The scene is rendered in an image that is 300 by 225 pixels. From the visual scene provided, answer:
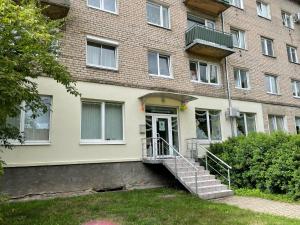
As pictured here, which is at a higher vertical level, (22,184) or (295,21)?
(295,21)

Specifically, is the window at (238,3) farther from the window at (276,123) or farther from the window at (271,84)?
the window at (276,123)

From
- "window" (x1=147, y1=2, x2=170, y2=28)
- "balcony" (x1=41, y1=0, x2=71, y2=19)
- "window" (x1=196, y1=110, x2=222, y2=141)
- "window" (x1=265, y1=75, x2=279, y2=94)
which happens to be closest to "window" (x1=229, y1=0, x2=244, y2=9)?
"window" (x1=265, y1=75, x2=279, y2=94)

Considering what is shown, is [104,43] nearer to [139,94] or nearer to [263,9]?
[139,94]

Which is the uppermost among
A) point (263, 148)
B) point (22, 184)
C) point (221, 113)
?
point (221, 113)

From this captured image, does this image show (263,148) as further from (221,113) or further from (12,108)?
(12,108)

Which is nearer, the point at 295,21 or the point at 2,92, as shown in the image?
the point at 2,92

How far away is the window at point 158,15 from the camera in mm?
14219

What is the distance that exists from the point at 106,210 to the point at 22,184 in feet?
11.4

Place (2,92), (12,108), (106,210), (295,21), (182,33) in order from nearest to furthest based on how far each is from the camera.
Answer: (2,92)
(12,108)
(106,210)
(182,33)
(295,21)

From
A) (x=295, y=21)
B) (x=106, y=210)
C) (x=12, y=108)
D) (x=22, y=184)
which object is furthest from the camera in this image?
(x=295, y=21)

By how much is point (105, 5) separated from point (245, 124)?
10.4 metres

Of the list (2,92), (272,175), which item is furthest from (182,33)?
(2,92)

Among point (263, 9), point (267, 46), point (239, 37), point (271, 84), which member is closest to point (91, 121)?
point (239, 37)

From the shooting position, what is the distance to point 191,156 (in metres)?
13.3
